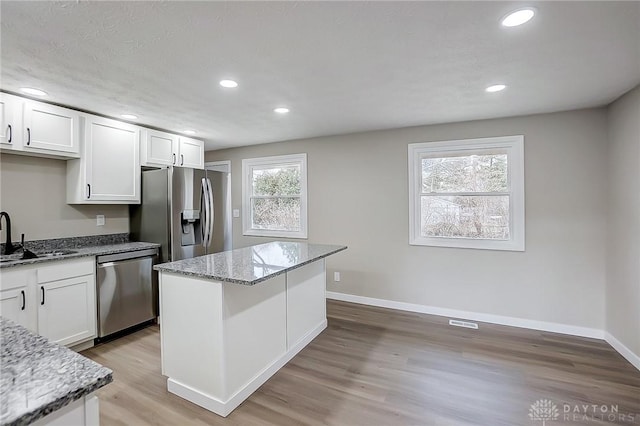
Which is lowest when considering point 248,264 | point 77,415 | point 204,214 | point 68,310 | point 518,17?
point 68,310

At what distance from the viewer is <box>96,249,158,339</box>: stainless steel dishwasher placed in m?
2.94

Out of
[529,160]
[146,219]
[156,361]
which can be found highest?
[529,160]

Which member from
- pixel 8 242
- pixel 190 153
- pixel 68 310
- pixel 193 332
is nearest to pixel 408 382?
pixel 193 332

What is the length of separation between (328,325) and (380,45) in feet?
9.16

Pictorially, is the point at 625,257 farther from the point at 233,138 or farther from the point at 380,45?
the point at 233,138

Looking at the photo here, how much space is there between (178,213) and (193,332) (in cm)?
182

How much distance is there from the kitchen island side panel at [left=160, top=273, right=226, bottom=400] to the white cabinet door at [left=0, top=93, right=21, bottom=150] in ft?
6.07

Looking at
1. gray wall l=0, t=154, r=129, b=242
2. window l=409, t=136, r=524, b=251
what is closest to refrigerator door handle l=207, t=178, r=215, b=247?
gray wall l=0, t=154, r=129, b=242

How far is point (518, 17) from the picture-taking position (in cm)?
157

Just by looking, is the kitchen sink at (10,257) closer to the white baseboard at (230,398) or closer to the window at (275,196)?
the white baseboard at (230,398)

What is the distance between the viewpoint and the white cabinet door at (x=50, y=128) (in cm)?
264

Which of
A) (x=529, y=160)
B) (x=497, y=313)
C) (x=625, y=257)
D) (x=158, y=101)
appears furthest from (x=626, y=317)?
(x=158, y=101)

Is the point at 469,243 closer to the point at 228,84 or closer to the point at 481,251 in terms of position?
the point at 481,251

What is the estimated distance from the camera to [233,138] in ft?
14.3
